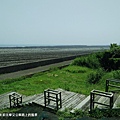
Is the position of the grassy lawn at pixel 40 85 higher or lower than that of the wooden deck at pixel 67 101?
lower

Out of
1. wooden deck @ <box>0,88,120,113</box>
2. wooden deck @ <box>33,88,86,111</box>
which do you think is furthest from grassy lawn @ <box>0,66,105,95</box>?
wooden deck @ <box>0,88,120,113</box>

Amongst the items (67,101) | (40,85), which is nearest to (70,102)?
(67,101)

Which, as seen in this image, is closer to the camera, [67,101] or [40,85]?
[67,101]

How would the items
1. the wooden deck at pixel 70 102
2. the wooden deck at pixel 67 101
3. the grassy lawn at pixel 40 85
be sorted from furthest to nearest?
the grassy lawn at pixel 40 85 → the wooden deck at pixel 67 101 → the wooden deck at pixel 70 102

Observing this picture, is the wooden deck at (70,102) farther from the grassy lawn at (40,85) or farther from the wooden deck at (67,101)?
the grassy lawn at (40,85)

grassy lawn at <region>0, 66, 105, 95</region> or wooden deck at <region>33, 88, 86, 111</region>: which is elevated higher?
wooden deck at <region>33, 88, 86, 111</region>

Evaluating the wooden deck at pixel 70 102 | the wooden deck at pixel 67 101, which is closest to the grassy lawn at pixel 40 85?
the wooden deck at pixel 67 101

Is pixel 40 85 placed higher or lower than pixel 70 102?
lower

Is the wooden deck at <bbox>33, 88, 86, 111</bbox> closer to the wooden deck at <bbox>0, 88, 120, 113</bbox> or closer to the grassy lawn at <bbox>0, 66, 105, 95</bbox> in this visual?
the wooden deck at <bbox>0, 88, 120, 113</bbox>

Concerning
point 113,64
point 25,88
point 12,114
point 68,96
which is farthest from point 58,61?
point 12,114

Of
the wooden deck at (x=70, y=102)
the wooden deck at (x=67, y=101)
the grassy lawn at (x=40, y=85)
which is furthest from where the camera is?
the grassy lawn at (x=40, y=85)

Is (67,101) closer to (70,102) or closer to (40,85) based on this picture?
(70,102)

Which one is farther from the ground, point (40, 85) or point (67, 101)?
point (67, 101)

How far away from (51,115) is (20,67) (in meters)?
14.3
